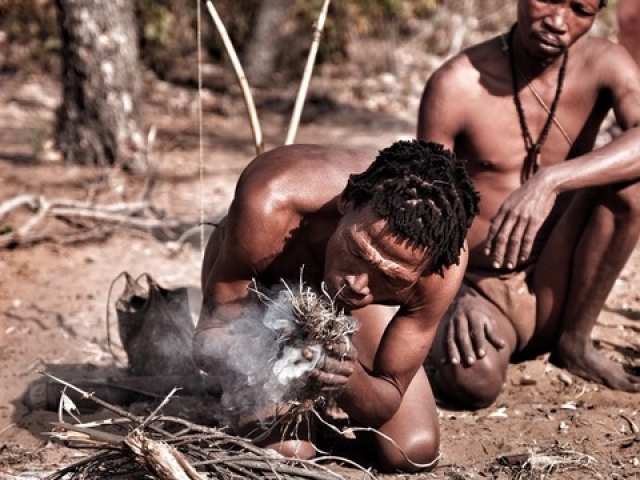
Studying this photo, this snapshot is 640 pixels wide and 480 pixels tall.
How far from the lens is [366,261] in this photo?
279cm

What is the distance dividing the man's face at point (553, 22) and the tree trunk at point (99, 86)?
3388mm

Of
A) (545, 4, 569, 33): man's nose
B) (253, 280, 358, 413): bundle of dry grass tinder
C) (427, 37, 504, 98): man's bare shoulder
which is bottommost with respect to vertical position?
(253, 280, 358, 413): bundle of dry grass tinder

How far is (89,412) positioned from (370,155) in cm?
144

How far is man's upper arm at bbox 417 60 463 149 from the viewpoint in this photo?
156 inches

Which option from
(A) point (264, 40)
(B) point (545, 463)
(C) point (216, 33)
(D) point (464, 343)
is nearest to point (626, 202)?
(D) point (464, 343)

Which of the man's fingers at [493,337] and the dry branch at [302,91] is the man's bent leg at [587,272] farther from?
the dry branch at [302,91]

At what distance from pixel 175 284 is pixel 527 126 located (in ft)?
6.46

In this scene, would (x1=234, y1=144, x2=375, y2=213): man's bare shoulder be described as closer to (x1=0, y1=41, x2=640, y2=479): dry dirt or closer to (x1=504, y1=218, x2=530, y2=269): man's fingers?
(x1=504, y1=218, x2=530, y2=269): man's fingers

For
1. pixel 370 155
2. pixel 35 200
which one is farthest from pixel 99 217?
pixel 370 155

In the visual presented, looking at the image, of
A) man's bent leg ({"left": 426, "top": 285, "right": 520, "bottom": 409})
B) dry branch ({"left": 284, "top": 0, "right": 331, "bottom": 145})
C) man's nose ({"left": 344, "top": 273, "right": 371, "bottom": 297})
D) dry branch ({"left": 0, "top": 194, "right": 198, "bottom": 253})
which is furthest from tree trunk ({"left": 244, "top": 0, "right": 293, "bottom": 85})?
man's nose ({"left": 344, "top": 273, "right": 371, "bottom": 297})

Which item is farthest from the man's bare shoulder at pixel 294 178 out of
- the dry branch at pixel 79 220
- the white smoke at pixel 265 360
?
the dry branch at pixel 79 220

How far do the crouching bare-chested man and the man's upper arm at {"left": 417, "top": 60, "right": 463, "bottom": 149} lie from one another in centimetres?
71

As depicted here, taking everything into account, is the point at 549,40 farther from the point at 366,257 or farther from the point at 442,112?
the point at 366,257

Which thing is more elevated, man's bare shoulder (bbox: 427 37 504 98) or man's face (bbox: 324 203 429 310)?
man's bare shoulder (bbox: 427 37 504 98)
